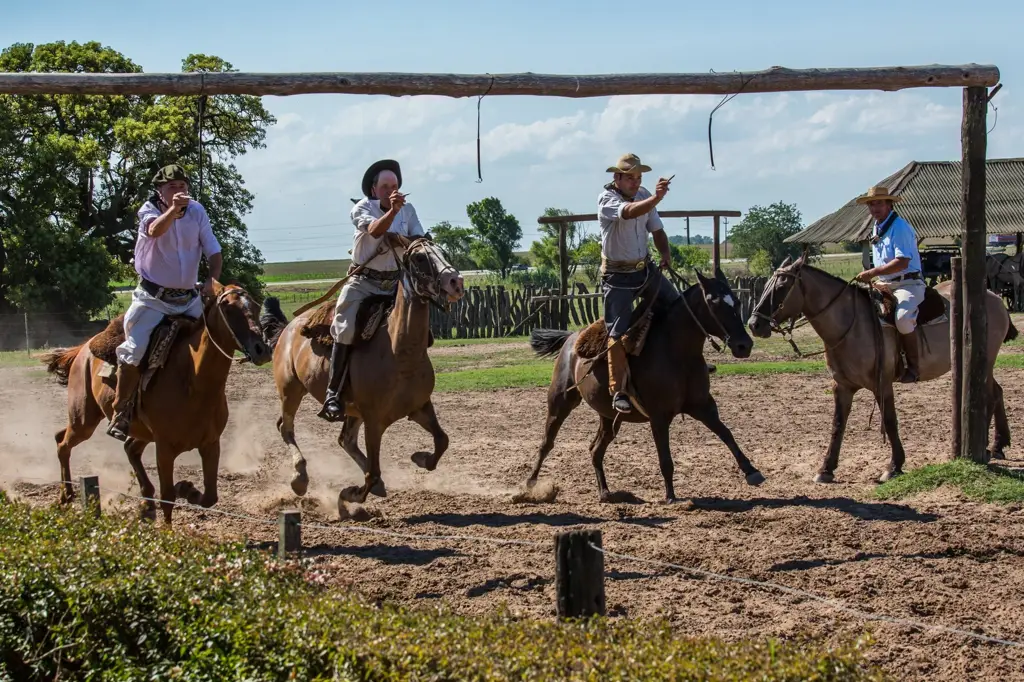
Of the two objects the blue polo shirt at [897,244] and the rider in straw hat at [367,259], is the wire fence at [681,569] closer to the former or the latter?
the rider in straw hat at [367,259]

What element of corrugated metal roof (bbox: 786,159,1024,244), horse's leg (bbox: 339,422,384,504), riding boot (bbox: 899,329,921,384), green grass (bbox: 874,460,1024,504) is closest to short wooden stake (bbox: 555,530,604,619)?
horse's leg (bbox: 339,422,384,504)

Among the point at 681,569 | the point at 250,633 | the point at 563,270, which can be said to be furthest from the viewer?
the point at 563,270

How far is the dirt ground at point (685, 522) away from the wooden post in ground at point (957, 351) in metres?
0.94

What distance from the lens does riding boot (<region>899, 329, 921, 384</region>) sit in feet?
38.3

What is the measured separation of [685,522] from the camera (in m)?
9.08

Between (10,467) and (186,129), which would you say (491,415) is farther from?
(186,129)

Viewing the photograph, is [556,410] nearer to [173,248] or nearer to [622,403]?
[622,403]

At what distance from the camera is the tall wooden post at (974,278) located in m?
10.0

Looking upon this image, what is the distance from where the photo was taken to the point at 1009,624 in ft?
21.4

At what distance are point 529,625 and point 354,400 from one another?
495cm

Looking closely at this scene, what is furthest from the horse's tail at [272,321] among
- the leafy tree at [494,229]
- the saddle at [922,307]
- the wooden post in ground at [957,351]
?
the leafy tree at [494,229]

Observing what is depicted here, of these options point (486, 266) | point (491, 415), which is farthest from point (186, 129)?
point (486, 266)

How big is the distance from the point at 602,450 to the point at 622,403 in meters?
0.75

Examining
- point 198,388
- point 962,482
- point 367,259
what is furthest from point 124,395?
point 962,482
